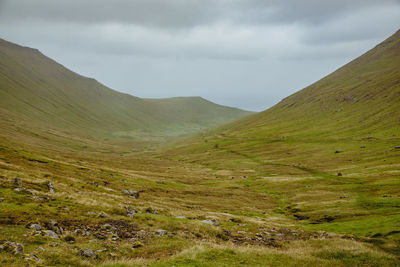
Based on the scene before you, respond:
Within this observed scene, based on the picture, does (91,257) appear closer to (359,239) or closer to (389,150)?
(359,239)

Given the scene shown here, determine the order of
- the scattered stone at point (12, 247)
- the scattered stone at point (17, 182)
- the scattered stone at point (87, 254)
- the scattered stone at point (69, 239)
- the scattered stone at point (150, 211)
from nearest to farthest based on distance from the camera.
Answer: the scattered stone at point (12, 247) → the scattered stone at point (87, 254) → the scattered stone at point (69, 239) → the scattered stone at point (17, 182) → the scattered stone at point (150, 211)

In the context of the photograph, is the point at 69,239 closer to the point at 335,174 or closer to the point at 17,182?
the point at 17,182

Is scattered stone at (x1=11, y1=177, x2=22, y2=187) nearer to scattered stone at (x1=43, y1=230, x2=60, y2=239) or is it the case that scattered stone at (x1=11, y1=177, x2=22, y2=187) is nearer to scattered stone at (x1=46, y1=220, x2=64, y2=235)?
scattered stone at (x1=46, y1=220, x2=64, y2=235)

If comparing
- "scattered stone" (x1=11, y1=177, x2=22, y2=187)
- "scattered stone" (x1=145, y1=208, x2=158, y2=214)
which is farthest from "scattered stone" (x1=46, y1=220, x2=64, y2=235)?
"scattered stone" (x1=145, y1=208, x2=158, y2=214)

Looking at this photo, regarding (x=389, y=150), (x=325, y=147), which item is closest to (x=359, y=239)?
(x=389, y=150)

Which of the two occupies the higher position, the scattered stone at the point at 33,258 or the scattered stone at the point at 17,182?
the scattered stone at the point at 17,182

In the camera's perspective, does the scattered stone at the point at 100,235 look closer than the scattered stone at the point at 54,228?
No

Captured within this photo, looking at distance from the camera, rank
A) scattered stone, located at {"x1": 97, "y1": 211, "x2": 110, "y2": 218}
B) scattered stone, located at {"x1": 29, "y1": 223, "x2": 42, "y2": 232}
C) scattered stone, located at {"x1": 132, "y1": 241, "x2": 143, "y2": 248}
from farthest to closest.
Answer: scattered stone, located at {"x1": 97, "y1": 211, "x2": 110, "y2": 218}, scattered stone, located at {"x1": 132, "y1": 241, "x2": 143, "y2": 248}, scattered stone, located at {"x1": 29, "y1": 223, "x2": 42, "y2": 232}

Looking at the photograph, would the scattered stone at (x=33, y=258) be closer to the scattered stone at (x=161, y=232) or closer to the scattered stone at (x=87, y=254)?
the scattered stone at (x=87, y=254)

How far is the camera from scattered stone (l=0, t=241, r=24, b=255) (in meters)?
18.4

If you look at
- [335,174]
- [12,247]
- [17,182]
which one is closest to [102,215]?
[12,247]

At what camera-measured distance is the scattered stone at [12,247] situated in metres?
18.4

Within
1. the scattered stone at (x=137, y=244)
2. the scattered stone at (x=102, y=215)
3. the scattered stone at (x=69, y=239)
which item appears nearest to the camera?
the scattered stone at (x=69, y=239)

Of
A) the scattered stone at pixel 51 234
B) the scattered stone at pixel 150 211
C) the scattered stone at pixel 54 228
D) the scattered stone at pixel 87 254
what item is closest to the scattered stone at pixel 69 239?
the scattered stone at pixel 51 234
